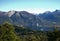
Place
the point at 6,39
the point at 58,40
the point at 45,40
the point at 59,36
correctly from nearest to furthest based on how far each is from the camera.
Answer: the point at 6,39 < the point at 58,40 < the point at 59,36 < the point at 45,40

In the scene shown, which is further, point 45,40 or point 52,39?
point 45,40

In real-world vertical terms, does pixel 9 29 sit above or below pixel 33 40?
above

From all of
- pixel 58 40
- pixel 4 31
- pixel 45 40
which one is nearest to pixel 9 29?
pixel 4 31

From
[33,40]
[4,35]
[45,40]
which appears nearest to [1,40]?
[4,35]

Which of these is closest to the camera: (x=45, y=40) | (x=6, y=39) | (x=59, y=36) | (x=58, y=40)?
(x=6, y=39)

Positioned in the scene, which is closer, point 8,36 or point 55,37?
point 8,36

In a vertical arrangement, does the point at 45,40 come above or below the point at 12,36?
below

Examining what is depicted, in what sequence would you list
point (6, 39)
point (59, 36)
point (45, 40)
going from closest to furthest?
point (6, 39) < point (59, 36) < point (45, 40)

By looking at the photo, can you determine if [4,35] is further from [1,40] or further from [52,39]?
[52,39]

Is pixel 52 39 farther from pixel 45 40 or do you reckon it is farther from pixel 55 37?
pixel 45 40
